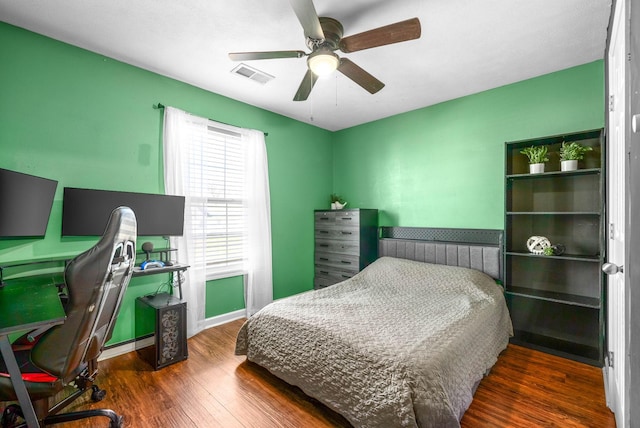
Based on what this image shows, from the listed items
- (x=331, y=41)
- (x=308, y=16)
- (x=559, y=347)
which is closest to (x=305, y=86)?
(x=331, y=41)

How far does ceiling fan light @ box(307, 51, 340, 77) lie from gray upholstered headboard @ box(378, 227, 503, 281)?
2336mm

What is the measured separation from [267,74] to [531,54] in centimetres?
237

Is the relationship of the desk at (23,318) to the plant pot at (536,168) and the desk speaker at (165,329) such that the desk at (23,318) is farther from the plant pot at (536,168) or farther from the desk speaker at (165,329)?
the plant pot at (536,168)

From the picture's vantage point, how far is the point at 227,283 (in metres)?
3.52

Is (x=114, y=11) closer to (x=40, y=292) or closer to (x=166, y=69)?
(x=166, y=69)

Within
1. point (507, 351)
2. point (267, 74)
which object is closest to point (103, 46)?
point (267, 74)

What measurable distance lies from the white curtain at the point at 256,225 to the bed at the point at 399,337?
1.09 metres

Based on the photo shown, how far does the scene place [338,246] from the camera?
162 inches

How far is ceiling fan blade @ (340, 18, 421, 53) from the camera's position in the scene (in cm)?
166

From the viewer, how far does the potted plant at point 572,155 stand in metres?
2.56

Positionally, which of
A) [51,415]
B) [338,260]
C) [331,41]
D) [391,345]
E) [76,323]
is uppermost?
[331,41]

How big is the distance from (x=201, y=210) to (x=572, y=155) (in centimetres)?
358

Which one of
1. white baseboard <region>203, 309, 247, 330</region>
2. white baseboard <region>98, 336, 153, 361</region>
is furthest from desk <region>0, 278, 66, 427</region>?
white baseboard <region>203, 309, 247, 330</region>

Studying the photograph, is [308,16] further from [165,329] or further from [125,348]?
[125,348]
